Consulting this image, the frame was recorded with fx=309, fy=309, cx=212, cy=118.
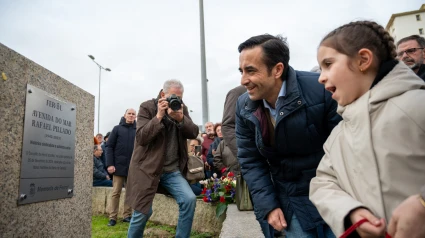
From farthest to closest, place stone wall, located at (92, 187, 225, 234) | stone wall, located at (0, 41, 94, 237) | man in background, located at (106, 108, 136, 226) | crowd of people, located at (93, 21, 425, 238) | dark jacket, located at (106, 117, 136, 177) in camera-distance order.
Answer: dark jacket, located at (106, 117, 136, 177) < man in background, located at (106, 108, 136, 226) < stone wall, located at (92, 187, 225, 234) < stone wall, located at (0, 41, 94, 237) < crowd of people, located at (93, 21, 425, 238)

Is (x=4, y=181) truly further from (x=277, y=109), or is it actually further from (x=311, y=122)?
(x=311, y=122)

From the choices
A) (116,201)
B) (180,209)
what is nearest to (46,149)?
(180,209)

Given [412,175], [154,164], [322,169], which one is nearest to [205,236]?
[154,164]

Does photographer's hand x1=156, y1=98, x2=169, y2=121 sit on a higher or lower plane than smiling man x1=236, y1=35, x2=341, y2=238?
higher

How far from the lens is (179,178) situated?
3.55 metres

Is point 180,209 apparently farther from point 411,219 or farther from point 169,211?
point 411,219

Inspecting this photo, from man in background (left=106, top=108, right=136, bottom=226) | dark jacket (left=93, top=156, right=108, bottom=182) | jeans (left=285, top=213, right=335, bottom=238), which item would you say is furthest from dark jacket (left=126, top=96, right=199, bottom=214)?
dark jacket (left=93, top=156, right=108, bottom=182)

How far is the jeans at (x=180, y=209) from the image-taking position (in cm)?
→ 327

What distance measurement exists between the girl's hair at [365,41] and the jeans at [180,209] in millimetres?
2470

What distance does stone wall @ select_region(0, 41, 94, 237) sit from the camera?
6.74 feet

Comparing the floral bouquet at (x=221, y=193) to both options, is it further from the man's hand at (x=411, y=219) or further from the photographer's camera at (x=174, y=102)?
the man's hand at (x=411, y=219)

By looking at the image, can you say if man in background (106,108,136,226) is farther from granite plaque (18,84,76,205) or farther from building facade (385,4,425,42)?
building facade (385,4,425,42)

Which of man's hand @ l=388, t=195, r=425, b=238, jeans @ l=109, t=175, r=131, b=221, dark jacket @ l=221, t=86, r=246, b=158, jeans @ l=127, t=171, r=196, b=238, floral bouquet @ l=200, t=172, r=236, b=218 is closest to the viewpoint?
man's hand @ l=388, t=195, r=425, b=238

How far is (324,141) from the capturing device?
1.84 meters
